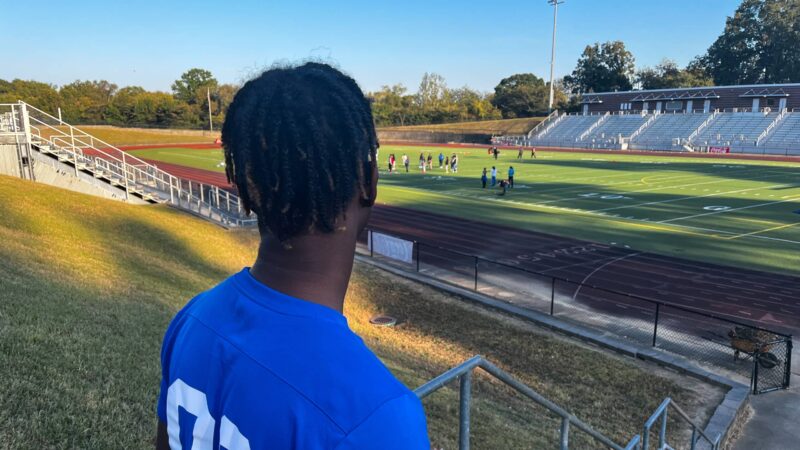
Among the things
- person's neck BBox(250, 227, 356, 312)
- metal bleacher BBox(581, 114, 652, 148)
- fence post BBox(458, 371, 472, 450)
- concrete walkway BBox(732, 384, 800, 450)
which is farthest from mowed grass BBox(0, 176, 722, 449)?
metal bleacher BBox(581, 114, 652, 148)

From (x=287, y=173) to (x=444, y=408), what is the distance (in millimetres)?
5756

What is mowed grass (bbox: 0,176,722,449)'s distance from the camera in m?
4.46

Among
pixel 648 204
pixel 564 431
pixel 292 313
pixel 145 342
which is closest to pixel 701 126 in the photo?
pixel 648 204

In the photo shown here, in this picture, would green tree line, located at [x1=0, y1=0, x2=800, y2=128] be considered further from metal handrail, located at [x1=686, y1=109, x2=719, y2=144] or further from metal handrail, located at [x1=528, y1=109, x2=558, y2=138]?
metal handrail, located at [x1=686, y1=109, x2=719, y2=144]

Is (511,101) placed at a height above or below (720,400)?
above

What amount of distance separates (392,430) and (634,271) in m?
15.1

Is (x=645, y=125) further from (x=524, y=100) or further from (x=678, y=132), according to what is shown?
(x=524, y=100)

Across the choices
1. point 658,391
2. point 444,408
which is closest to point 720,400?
point 658,391

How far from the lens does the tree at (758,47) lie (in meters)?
98.8

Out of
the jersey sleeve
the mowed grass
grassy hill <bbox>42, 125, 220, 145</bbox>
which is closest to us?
the jersey sleeve

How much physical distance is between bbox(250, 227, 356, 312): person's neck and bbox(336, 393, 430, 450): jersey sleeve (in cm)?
34

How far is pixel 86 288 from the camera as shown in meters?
7.98

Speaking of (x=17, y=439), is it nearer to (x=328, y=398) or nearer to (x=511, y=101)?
(x=328, y=398)

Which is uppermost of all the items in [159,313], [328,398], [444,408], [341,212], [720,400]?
[341,212]
